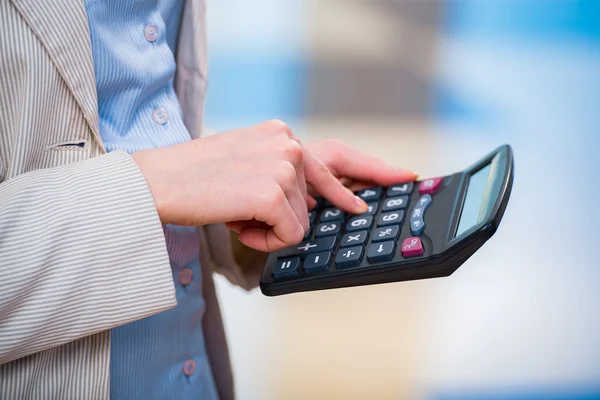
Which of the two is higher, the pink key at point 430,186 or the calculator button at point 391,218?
the pink key at point 430,186

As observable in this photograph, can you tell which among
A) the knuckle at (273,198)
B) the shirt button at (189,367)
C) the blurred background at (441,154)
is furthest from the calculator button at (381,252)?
the blurred background at (441,154)

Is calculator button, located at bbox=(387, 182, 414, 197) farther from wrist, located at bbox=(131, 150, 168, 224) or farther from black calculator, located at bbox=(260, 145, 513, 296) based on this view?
wrist, located at bbox=(131, 150, 168, 224)

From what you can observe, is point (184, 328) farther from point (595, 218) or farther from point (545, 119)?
point (545, 119)

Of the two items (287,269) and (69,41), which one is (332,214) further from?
(69,41)

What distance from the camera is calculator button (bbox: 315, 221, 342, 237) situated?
0.58 metres

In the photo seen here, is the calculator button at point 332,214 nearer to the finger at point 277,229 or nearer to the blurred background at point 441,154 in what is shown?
the finger at point 277,229

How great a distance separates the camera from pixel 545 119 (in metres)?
2.20

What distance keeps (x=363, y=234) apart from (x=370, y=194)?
3.5 inches

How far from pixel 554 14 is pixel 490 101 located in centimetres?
82

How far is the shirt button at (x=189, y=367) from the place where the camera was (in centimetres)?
59

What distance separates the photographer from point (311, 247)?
0.56 metres

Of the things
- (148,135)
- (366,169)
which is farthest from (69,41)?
(366,169)

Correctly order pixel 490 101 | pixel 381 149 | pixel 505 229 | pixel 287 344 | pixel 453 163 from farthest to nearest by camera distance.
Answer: pixel 490 101
pixel 381 149
pixel 453 163
pixel 505 229
pixel 287 344

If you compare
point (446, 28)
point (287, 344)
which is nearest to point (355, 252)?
point (287, 344)
